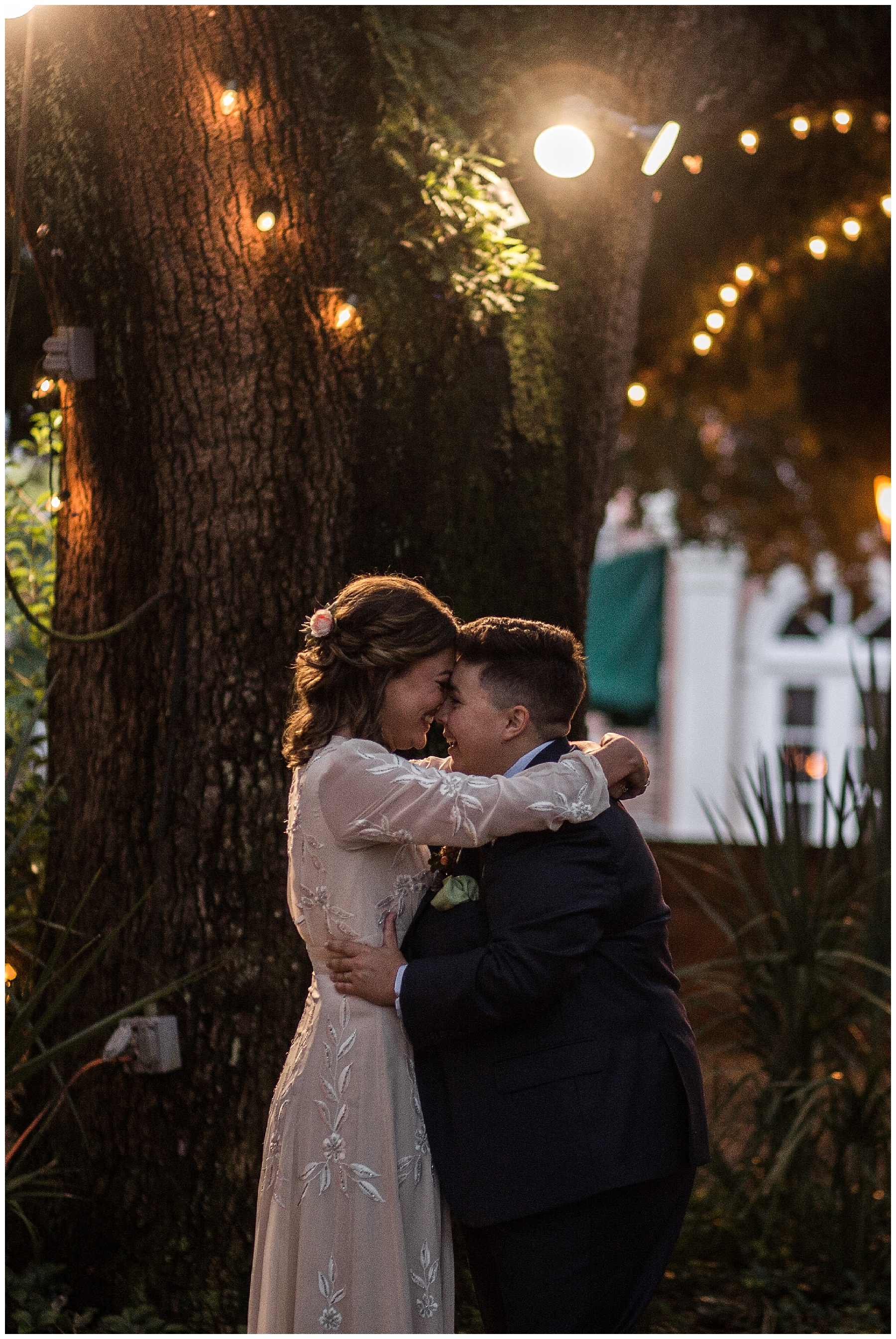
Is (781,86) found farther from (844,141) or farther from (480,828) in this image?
(480,828)

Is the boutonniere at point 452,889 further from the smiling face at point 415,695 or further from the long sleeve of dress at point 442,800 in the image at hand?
the smiling face at point 415,695

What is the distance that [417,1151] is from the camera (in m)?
2.24

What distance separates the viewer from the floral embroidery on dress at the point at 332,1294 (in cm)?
221

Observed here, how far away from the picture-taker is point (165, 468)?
3232 millimetres

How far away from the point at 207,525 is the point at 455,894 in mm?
1348

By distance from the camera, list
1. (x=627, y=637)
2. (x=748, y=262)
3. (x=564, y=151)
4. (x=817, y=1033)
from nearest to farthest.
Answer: (x=564, y=151), (x=817, y=1033), (x=748, y=262), (x=627, y=637)

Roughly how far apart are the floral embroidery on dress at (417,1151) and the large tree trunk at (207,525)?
915 millimetres

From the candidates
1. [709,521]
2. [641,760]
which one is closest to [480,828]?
[641,760]

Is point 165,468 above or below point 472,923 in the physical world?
above

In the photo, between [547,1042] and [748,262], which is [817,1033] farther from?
[748,262]

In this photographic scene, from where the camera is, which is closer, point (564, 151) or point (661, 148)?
point (564, 151)

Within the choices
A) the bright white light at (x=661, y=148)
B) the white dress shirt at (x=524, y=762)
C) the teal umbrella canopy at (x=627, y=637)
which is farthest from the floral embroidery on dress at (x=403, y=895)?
the teal umbrella canopy at (x=627, y=637)

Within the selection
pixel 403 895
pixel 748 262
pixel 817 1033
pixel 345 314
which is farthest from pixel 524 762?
pixel 748 262

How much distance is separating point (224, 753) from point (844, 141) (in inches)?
188
